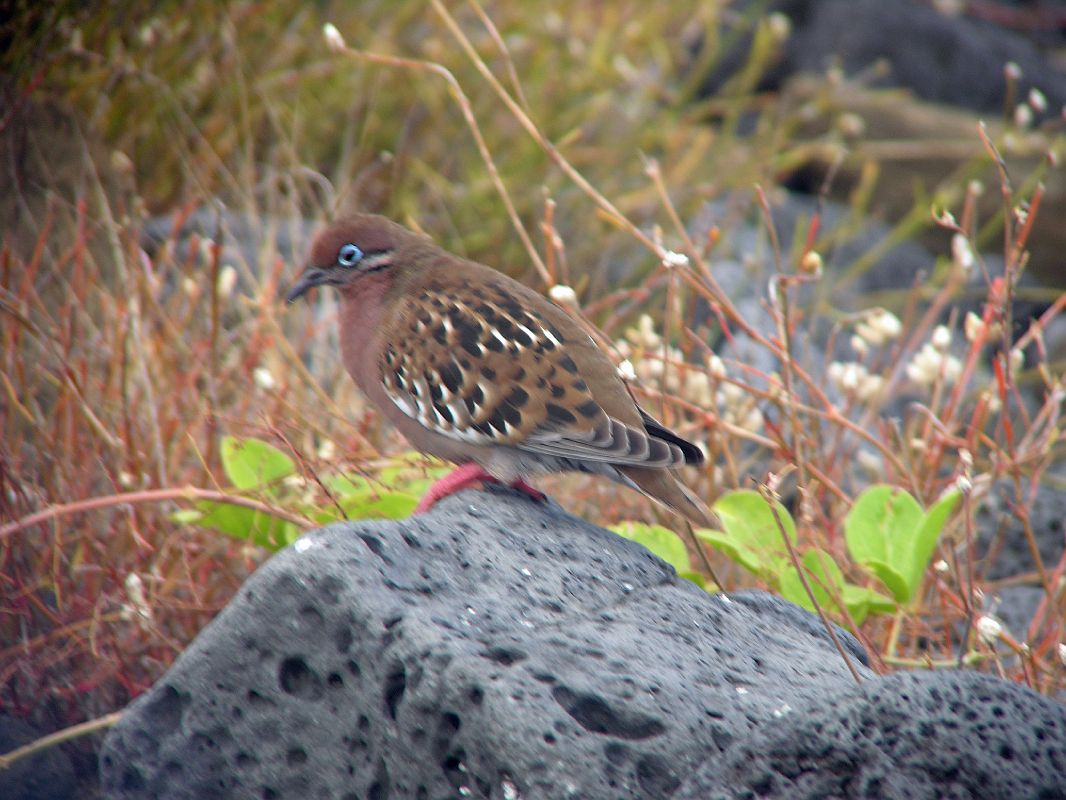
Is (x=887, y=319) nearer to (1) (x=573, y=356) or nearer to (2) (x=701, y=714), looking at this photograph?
(1) (x=573, y=356)

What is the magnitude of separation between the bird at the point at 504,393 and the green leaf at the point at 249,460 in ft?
1.13

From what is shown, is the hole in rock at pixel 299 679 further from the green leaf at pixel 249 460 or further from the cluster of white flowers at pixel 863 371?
the cluster of white flowers at pixel 863 371

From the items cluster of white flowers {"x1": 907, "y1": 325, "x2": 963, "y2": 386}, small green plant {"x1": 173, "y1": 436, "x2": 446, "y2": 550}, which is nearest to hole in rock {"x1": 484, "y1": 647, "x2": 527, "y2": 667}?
small green plant {"x1": 173, "y1": 436, "x2": 446, "y2": 550}

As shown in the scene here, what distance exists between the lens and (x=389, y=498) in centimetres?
381

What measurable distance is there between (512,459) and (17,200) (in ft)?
8.70

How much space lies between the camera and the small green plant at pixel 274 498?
3707 mm

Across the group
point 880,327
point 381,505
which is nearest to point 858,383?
point 880,327

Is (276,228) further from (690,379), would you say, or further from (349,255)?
(690,379)

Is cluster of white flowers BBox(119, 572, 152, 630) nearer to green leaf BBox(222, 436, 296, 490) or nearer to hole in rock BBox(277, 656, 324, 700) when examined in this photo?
green leaf BBox(222, 436, 296, 490)

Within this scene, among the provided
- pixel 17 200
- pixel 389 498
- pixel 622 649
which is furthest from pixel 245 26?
pixel 622 649

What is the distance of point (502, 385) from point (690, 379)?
152cm

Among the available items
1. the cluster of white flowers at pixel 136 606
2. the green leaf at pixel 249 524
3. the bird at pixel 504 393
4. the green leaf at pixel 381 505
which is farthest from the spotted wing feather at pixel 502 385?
the cluster of white flowers at pixel 136 606

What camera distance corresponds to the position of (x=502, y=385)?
360 centimetres

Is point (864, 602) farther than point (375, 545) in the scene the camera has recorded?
Yes
